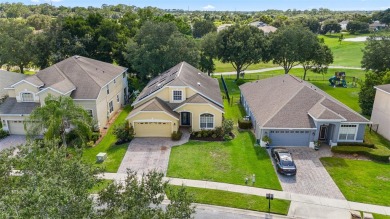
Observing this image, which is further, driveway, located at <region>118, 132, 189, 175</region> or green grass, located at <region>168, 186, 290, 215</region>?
driveway, located at <region>118, 132, 189, 175</region>

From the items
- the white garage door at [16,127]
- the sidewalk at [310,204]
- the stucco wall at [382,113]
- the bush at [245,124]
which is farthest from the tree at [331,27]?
the white garage door at [16,127]

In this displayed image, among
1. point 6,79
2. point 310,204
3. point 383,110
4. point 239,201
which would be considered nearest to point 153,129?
point 239,201

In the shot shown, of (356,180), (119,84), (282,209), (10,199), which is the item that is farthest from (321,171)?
(119,84)

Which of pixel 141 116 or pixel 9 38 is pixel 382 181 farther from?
pixel 9 38

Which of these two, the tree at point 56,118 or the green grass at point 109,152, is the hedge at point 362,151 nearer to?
the green grass at point 109,152

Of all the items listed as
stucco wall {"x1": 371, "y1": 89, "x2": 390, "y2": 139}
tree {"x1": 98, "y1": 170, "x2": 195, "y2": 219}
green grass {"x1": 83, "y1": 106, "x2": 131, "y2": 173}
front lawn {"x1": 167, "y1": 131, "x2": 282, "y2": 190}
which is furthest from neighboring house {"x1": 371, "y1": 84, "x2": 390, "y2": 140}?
tree {"x1": 98, "y1": 170, "x2": 195, "y2": 219}

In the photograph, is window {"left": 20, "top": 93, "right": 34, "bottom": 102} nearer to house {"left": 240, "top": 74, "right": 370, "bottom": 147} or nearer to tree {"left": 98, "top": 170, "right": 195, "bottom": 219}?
house {"left": 240, "top": 74, "right": 370, "bottom": 147}

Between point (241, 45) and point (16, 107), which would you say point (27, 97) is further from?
point (241, 45)
